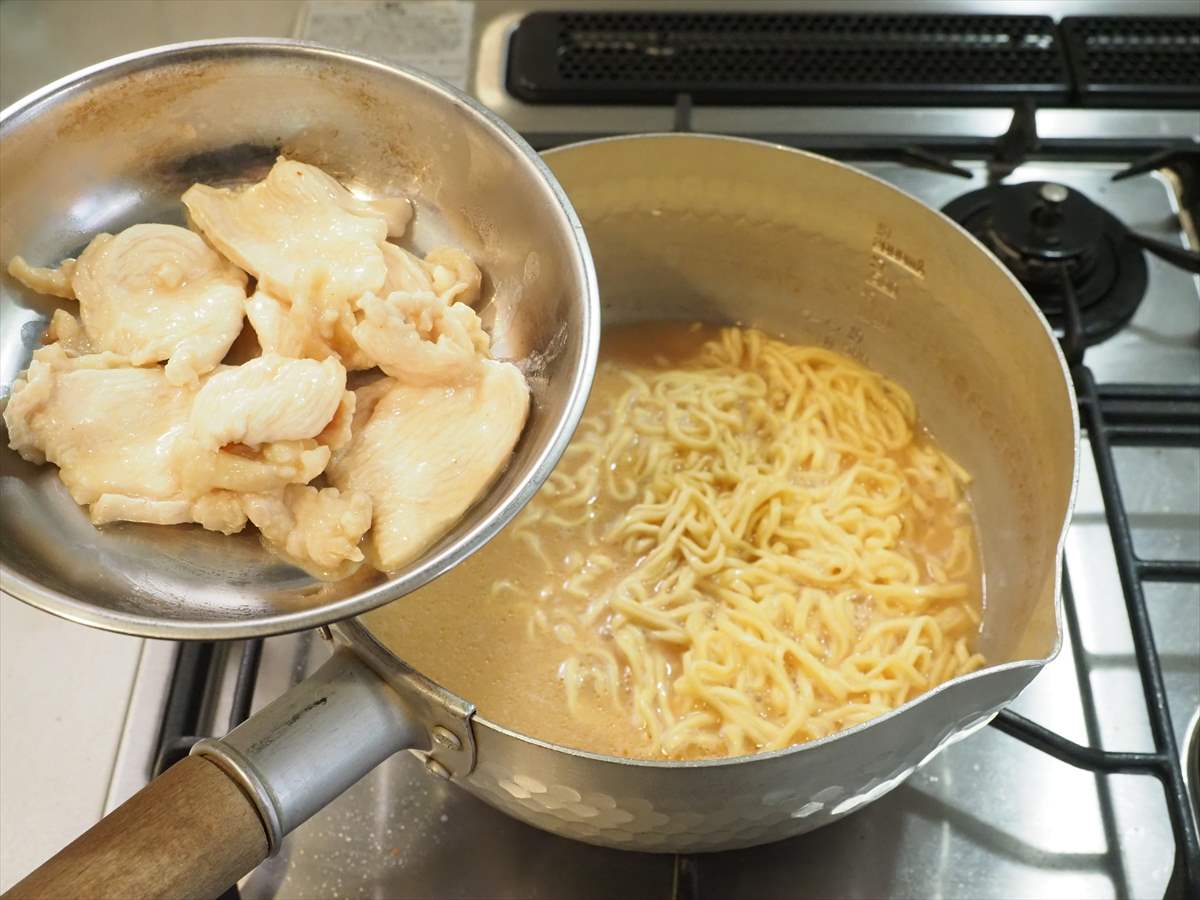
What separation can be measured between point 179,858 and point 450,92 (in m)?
1.02

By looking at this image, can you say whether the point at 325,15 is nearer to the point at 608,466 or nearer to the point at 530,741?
the point at 608,466

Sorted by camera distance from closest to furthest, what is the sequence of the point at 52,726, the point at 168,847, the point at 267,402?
1. the point at 168,847
2. the point at 267,402
3. the point at 52,726

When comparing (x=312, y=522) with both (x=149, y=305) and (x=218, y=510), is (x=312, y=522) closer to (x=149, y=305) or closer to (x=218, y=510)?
(x=218, y=510)

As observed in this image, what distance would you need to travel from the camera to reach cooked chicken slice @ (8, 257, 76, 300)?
131 cm

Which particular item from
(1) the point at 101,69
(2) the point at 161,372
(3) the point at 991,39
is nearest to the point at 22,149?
(1) the point at 101,69

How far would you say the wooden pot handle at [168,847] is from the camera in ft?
3.19

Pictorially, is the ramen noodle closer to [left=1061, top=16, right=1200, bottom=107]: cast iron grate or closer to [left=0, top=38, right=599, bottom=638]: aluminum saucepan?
[left=0, top=38, right=599, bottom=638]: aluminum saucepan

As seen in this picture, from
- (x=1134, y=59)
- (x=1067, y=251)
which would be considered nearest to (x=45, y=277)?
(x=1067, y=251)

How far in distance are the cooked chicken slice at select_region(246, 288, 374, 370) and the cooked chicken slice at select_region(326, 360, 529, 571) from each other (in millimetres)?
95

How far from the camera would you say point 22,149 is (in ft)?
4.32

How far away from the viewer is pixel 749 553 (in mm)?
1869

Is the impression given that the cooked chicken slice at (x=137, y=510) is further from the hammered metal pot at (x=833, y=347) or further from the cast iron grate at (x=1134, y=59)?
the cast iron grate at (x=1134, y=59)

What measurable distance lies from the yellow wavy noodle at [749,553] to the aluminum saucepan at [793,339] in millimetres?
100

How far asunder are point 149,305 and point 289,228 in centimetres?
22
